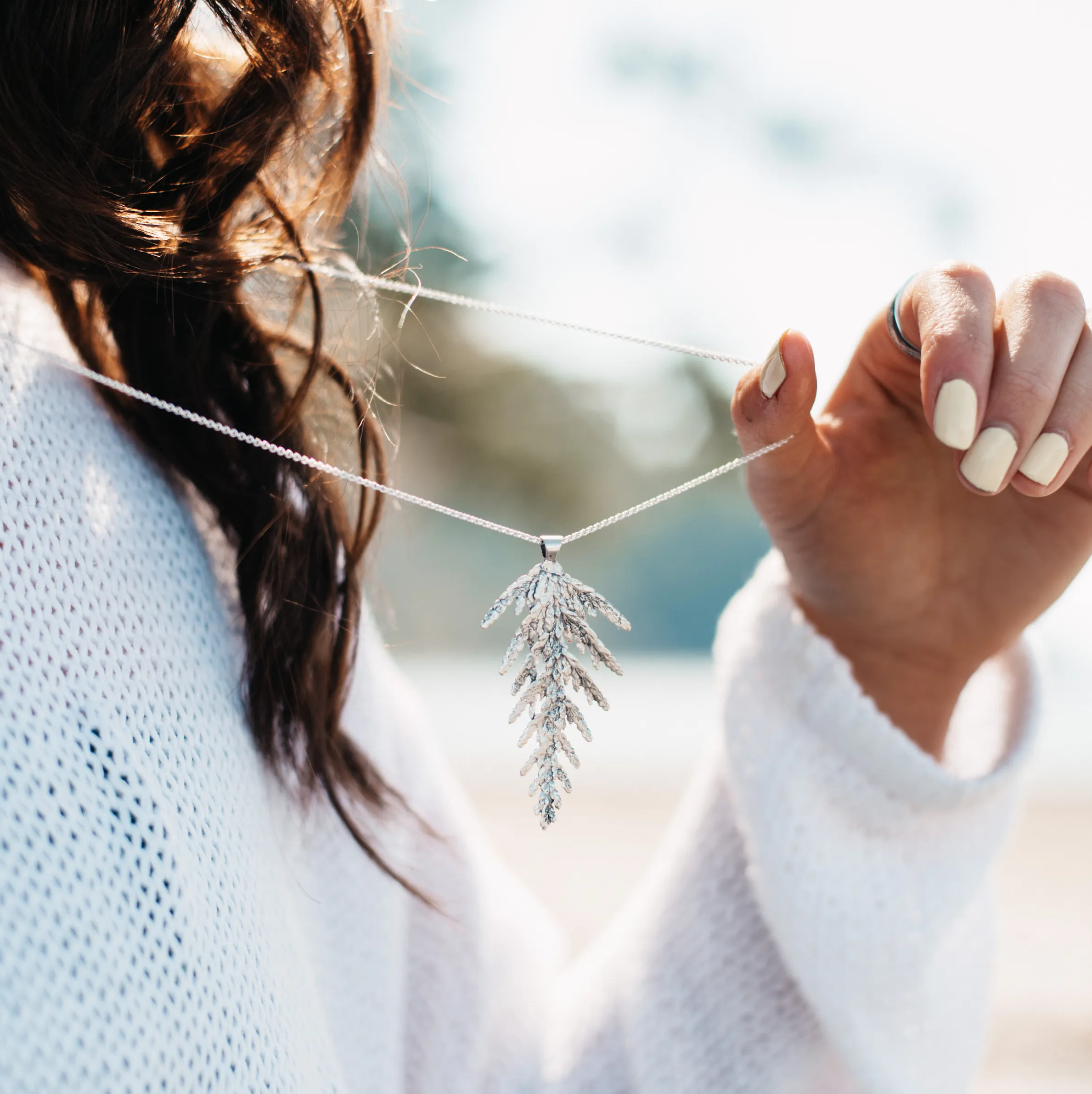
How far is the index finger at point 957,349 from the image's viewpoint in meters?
0.58

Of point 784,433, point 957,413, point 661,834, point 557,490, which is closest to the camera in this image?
point 957,413

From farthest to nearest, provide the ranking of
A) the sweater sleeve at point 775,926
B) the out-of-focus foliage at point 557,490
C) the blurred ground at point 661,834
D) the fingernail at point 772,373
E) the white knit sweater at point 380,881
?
the out-of-focus foliage at point 557,490, the blurred ground at point 661,834, the sweater sleeve at point 775,926, the fingernail at point 772,373, the white knit sweater at point 380,881

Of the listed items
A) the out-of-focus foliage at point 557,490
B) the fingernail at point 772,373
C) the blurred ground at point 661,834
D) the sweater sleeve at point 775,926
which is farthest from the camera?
the out-of-focus foliage at point 557,490

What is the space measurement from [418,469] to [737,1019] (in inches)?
196

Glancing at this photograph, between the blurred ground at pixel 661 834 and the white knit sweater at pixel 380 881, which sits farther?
the blurred ground at pixel 661 834

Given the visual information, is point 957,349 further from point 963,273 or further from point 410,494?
point 410,494

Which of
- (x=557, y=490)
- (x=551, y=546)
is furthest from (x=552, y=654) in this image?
(x=557, y=490)

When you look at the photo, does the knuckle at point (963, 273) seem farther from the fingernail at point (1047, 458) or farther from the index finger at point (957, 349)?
the fingernail at point (1047, 458)

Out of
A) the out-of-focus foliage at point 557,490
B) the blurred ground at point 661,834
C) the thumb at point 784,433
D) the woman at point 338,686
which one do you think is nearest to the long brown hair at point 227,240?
the woman at point 338,686

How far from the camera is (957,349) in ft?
1.92

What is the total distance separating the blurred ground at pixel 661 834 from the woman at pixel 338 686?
23 cm

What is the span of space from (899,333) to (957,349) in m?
0.12

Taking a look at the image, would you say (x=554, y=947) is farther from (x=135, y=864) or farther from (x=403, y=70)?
(x=403, y=70)

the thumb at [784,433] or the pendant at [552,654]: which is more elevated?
the thumb at [784,433]
